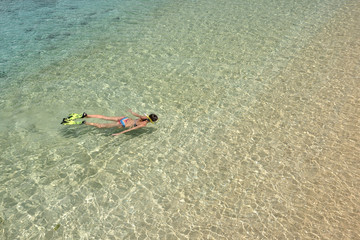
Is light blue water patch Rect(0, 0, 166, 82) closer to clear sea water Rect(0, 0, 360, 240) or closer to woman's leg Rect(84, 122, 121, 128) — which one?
clear sea water Rect(0, 0, 360, 240)

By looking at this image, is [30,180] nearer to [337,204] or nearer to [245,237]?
[245,237]

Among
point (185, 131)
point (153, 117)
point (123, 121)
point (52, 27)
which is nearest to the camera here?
point (153, 117)

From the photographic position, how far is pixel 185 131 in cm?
898

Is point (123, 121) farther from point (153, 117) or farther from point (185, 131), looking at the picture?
point (185, 131)

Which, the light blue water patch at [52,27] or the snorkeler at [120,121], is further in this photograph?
the light blue water patch at [52,27]

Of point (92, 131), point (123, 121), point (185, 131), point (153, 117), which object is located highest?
point (153, 117)

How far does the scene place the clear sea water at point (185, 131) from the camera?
6.56 meters

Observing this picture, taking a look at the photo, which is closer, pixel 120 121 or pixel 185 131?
pixel 120 121

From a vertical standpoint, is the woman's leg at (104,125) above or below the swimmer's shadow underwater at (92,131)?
above

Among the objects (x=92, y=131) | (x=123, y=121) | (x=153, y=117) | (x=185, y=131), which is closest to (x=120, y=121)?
(x=123, y=121)

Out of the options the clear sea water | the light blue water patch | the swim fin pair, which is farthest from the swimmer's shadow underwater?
the light blue water patch

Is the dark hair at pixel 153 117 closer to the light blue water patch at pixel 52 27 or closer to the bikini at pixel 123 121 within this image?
the bikini at pixel 123 121

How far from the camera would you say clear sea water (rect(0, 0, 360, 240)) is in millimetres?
6562

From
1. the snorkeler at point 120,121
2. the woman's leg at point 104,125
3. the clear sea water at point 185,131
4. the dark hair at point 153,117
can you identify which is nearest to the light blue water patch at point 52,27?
the clear sea water at point 185,131
